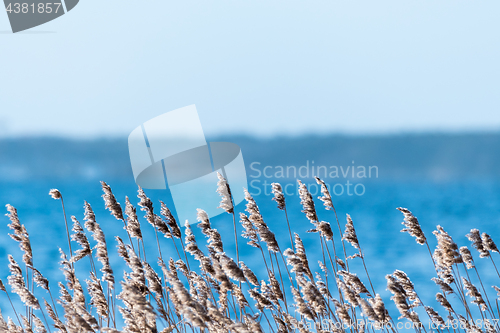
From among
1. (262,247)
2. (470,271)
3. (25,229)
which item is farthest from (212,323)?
(470,271)

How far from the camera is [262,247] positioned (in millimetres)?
2809

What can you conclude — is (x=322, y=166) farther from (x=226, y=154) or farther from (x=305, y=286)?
(x=305, y=286)

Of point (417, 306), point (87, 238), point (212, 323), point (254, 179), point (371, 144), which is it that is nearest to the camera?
point (212, 323)

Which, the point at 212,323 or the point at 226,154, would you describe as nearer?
the point at 212,323

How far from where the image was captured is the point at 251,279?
8.13 ft

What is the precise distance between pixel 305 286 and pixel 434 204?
1055 centimetres

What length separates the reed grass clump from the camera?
2.44 metres

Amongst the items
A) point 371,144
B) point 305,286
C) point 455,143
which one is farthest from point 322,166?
point 305,286

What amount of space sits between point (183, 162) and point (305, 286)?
21.0ft

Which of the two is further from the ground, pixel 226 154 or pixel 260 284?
pixel 260 284

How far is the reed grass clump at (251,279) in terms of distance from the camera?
2436mm

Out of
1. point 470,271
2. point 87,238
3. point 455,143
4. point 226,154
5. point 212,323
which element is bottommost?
point 455,143

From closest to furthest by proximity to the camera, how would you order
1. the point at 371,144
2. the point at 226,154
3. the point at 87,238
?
the point at 87,238, the point at 226,154, the point at 371,144

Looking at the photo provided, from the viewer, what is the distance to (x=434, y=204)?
37.6 ft
